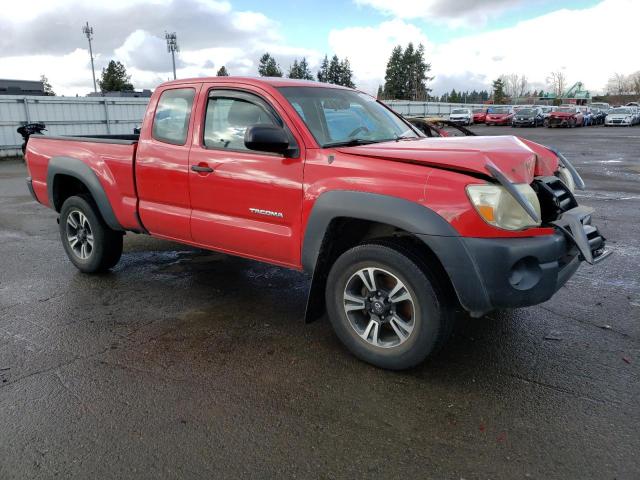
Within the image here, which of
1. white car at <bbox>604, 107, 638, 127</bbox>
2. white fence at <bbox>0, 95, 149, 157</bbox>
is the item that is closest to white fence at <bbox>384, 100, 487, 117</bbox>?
white car at <bbox>604, 107, 638, 127</bbox>

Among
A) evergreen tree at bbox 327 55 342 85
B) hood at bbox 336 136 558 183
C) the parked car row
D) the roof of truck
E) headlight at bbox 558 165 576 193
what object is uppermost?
evergreen tree at bbox 327 55 342 85

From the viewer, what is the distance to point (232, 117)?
4234 millimetres

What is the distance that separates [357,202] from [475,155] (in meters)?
0.76

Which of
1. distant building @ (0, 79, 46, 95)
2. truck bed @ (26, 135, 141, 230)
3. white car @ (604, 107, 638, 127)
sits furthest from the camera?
white car @ (604, 107, 638, 127)

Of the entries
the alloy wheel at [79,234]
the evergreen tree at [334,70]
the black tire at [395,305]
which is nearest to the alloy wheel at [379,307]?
the black tire at [395,305]

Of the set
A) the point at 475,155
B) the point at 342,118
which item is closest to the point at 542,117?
the point at 342,118

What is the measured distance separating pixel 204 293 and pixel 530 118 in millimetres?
41335

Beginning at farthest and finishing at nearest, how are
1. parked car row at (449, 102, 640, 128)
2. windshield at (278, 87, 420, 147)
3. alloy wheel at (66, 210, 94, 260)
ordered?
1. parked car row at (449, 102, 640, 128)
2. alloy wheel at (66, 210, 94, 260)
3. windshield at (278, 87, 420, 147)

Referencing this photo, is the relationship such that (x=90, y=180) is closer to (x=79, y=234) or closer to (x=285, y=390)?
(x=79, y=234)

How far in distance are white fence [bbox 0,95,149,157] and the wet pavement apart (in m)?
16.0

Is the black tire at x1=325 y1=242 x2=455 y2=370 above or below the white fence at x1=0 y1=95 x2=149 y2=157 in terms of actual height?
below

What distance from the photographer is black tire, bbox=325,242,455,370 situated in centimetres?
319

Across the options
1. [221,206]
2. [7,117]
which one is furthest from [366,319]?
[7,117]

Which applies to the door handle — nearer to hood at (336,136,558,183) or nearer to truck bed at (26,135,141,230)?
truck bed at (26,135,141,230)
